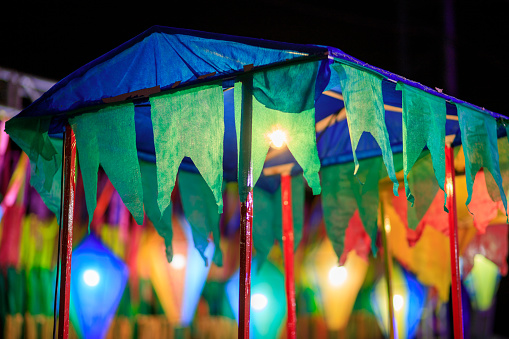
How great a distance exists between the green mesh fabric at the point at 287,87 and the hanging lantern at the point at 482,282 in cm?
934

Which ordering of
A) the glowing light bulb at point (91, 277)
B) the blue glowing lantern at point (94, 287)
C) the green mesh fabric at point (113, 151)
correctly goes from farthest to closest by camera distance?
1. the glowing light bulb at point (91, 277)
2. the blue glowing lantern at point (94, 287)
3. the green mesh fabric at point (113, 151)

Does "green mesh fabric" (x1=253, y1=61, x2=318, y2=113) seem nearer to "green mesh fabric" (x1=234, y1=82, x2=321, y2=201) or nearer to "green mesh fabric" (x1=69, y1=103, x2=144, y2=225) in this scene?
"green mesh fabric" (x1=234, y1=82, x2=321, y2=201)

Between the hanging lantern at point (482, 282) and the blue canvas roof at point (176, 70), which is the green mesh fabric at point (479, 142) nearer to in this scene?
the blue canvas roof at point (176, 70)

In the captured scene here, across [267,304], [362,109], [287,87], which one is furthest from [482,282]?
[287,87]

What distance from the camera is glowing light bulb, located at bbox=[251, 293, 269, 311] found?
8953mm

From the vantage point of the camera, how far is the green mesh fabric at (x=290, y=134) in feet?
8.98

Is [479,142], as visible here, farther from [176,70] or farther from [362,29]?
[362,29]

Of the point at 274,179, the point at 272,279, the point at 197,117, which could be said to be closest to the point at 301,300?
the point at 272,279

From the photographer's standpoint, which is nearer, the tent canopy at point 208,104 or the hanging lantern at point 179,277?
the tent canopy at point 208,104

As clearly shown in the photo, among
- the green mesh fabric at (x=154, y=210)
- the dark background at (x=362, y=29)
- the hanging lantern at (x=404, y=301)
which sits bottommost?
the hanging lantern at (x=404, y=301)

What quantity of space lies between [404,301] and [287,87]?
8179 mm

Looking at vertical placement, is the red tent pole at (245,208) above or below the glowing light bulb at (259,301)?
above

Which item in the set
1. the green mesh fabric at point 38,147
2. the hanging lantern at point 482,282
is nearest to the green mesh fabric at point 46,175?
the green mesh fabric at point 38,147

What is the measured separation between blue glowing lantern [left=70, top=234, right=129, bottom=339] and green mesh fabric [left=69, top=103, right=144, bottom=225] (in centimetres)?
409
